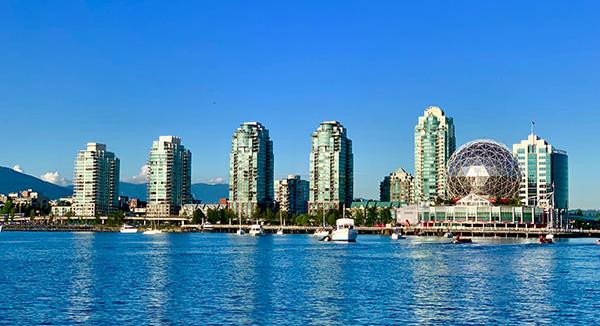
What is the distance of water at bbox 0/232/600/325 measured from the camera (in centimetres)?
5238

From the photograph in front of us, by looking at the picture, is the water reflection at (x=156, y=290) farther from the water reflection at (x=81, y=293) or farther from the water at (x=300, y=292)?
the water reflection at (x=81, y=293)

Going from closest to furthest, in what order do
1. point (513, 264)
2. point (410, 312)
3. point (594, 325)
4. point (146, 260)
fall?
point (594, 325) → point (410, 312) → point (513, 264) → point (146, 260)

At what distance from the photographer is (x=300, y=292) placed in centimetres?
6562

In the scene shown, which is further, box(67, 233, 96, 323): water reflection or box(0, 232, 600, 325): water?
box(67, 233, 96, 323): water reflection

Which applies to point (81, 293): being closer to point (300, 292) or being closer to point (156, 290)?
point (156, 290)

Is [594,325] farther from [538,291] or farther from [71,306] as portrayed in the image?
[71,306]

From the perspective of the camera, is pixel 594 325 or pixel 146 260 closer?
pixel 594 325

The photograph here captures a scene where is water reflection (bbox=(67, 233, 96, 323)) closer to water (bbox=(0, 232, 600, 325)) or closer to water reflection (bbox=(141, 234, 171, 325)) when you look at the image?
water (bbox=(0, 232, 600, 325))

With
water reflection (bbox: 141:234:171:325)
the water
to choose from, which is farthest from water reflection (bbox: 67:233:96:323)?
water reflection (bbox: 141:234:171:325)

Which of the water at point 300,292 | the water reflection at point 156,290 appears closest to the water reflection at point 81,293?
the water at point 300,292

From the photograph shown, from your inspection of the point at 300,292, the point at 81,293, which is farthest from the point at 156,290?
the point at 300,292

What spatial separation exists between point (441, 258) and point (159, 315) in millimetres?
62309

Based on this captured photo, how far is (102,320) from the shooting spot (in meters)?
50.7

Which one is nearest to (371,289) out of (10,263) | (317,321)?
(317,321)
